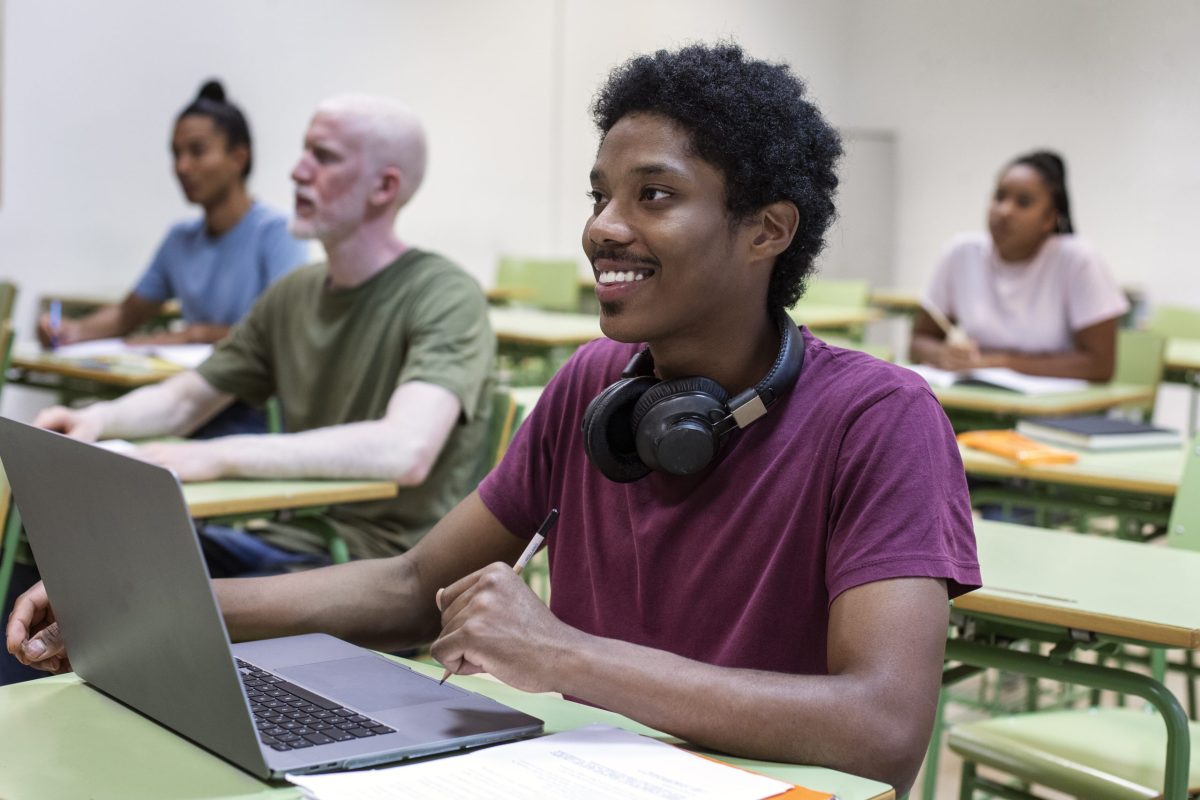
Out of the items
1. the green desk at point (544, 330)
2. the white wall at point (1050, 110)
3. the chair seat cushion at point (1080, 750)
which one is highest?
the white wall at point (1050, 110)

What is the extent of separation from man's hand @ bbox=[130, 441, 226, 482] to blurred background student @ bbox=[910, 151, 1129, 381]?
249cm

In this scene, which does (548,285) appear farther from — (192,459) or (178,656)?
(178,656)

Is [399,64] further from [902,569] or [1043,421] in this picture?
[902,569]

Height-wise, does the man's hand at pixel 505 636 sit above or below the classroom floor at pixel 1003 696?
above

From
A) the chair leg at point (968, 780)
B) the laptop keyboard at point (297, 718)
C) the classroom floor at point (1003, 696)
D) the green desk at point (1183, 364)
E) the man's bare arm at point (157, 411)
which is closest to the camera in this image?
the laptop keyboard at point (297, 718)

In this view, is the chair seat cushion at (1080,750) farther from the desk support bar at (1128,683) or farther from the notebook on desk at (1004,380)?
the notebook on desk at (1004,380)

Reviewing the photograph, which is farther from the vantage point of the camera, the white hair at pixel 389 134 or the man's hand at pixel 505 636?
the white hair at pixel 389 134

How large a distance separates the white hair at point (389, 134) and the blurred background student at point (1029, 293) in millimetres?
1977

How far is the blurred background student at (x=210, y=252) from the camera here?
4191 mm

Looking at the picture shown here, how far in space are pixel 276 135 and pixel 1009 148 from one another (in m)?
4.37

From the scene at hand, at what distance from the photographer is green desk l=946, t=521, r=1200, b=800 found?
5.19ft

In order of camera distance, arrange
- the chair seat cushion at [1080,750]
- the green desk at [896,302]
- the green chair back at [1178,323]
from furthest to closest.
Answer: the green desk at [896,302] → the green chair back at [1178,323] → the chair seat cushion at [1080,750]

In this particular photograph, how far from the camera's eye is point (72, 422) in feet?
8.09

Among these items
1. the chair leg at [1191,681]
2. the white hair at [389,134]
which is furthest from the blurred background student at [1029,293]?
the white hair at [389,134]
